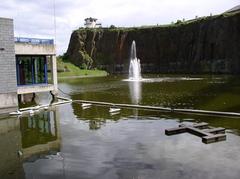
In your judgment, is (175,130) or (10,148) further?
(175,130)

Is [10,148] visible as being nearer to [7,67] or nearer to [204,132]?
[204,132]

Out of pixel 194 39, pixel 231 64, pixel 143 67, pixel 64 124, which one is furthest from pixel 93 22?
pixel 64 124

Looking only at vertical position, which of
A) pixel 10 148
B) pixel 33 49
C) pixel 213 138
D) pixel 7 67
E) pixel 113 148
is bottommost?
pixel 10 148

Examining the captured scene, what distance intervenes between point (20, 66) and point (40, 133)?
11.4 metres

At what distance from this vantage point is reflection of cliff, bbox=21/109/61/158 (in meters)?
12.9

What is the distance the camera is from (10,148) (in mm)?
13000

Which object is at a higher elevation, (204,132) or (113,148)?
(204,132)

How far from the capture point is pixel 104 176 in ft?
30.9

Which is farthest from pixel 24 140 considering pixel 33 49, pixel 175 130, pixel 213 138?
pixel 33 49

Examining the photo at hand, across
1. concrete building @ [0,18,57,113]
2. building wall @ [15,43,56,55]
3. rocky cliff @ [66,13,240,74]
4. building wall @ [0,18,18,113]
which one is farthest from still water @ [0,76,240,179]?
rocky cliff @ [66,13,240,74]

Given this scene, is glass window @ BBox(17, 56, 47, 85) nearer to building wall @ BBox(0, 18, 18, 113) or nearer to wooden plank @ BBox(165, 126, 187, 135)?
building wall @ BBox(0, 18, 18, 113)

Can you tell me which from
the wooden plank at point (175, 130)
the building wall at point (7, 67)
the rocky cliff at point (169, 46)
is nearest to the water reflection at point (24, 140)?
the building wall at point (7, 67)

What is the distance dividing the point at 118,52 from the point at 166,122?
83.7 metres

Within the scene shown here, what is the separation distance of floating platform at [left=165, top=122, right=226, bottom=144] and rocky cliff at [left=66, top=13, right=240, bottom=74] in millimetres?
56671
